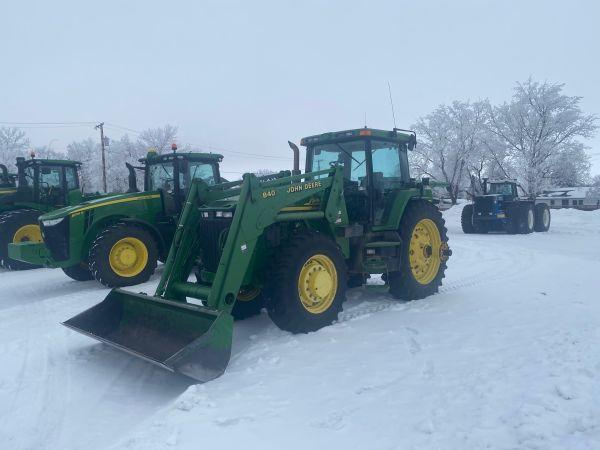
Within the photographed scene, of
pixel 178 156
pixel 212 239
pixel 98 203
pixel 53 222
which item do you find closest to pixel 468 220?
pixel 178 156

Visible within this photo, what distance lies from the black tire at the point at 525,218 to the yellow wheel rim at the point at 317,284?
15.0m

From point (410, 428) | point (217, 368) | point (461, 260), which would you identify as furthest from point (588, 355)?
point (461, 260)

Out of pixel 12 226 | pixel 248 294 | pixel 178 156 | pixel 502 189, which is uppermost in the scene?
pixel 178 156

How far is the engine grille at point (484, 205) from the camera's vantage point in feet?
60.8

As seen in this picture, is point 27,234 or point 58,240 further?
point 27,234

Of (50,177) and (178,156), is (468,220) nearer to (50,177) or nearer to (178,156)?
(178,156)

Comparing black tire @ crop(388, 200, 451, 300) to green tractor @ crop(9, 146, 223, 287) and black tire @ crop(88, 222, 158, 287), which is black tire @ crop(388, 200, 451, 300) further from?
black tire @ crop(88, 222, 158, 287)

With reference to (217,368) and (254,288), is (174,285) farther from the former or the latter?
(217,368)

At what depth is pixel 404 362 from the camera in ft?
14.3

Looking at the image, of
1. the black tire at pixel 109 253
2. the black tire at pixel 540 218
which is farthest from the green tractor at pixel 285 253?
the black tire at pixel 540 218

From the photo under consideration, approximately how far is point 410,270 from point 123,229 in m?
4.96

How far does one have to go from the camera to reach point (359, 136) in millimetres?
6422

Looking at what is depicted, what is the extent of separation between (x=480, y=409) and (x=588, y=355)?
1422 millimetres

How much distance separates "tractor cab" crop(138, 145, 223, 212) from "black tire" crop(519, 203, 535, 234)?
42.6ft
